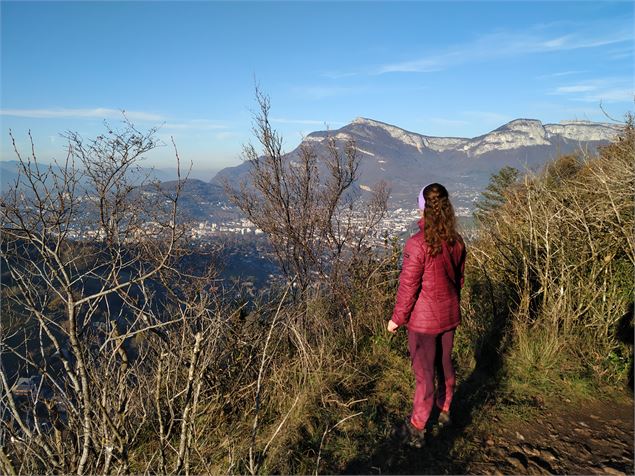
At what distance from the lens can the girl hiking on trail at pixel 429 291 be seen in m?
2.76

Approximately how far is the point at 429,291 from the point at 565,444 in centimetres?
148

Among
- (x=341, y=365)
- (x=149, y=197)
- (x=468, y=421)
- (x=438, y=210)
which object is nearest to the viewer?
(x=438, y=210)

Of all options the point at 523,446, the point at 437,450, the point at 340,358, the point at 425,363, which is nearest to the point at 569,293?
the point at 523,446

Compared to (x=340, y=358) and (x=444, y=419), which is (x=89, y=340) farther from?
(x=444, y=419)

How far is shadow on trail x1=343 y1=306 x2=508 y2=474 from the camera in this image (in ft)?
9.09

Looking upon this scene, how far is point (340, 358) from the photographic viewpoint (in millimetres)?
4051

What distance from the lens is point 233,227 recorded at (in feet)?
70.9

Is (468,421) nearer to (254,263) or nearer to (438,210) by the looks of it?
(438,210)

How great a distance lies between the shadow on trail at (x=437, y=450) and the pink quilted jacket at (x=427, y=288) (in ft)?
2.72

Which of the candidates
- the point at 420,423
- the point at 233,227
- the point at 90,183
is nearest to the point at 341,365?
the point at 420,423

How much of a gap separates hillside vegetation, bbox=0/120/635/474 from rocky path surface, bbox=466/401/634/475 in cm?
19

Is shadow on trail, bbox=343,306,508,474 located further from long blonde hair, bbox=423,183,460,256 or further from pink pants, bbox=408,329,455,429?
long blonde hair, bbox=423,183,460,256

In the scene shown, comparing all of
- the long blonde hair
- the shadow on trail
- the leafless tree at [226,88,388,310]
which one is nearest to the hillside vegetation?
the shadow on trail

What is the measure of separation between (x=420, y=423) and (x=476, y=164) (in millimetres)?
99319
